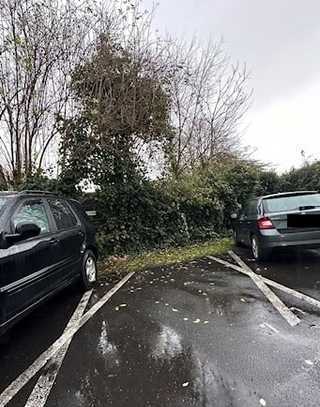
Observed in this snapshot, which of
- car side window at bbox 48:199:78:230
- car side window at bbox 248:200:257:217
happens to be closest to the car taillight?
car side window at bbox 248:200:257:217

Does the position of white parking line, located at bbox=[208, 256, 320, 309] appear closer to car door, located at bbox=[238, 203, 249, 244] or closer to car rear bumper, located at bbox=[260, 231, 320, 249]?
car rear bumper, located at bbox=[260, 231, 320, 249]

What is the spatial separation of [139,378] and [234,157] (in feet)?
46.1

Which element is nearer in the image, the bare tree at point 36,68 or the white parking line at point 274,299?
the white parking line at point 274,299

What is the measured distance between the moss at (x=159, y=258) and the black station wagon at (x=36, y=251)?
177 centimetres

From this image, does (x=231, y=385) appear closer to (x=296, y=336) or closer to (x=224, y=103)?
(x=296, y=336)

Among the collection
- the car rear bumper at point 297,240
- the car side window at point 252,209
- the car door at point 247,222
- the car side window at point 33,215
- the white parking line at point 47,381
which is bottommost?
the white parking line at point 47,381

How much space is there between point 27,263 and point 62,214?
67.3 inches

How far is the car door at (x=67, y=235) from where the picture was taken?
511 centimetres

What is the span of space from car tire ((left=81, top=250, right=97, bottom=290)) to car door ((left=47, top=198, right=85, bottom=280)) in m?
0.23

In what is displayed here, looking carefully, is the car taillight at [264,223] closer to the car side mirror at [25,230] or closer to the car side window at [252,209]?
the car side window at [252,209]

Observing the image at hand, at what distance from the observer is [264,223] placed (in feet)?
23.3

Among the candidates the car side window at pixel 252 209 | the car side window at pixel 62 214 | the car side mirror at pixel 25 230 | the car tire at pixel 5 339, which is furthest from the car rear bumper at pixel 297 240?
the car tire at pixel 5 339

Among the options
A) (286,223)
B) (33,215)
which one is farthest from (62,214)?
(286,223)

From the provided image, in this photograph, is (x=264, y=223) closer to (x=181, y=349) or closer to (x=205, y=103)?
(x=181, y=349)
